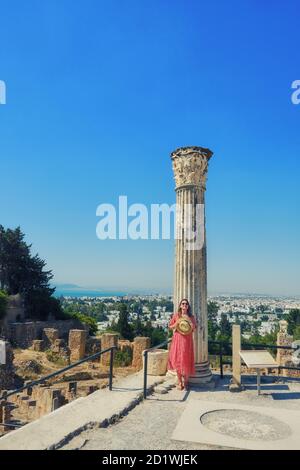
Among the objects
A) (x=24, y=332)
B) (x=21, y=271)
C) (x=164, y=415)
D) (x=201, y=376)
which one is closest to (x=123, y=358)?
(x=24, y=332)

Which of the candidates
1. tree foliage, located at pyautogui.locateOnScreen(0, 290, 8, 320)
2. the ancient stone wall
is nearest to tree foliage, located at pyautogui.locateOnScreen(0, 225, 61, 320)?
tree foliage, located at pyautogui.locateOnScreen(0, 290, 8, 320)

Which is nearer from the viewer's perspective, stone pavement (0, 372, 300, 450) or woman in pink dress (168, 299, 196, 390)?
stone pavement (0, 372, 300, 450)

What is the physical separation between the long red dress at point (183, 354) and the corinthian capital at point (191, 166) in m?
3.08

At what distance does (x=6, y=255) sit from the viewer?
42.4 meters

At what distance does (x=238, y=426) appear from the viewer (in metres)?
5.46

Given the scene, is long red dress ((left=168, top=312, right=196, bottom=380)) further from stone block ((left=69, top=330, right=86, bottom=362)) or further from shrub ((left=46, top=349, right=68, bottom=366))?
stone block ((left=69, top=330, right=86, bottom=362))

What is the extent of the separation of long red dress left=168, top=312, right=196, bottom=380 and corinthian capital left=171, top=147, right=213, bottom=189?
3.08 m

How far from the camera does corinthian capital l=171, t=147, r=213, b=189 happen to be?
872 cm

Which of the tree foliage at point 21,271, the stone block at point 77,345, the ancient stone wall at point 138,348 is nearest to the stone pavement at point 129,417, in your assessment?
the ancient stone wall at point 138,348

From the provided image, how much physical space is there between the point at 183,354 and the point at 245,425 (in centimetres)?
229

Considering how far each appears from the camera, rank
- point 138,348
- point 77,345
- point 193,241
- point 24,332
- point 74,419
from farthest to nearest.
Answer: point 24,332 < point 77,345 < point 138,348 < point 193,241 < point 74,419

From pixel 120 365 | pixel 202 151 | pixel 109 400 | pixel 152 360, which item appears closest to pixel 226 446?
pixel 109 400

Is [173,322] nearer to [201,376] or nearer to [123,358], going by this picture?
[201,376]
